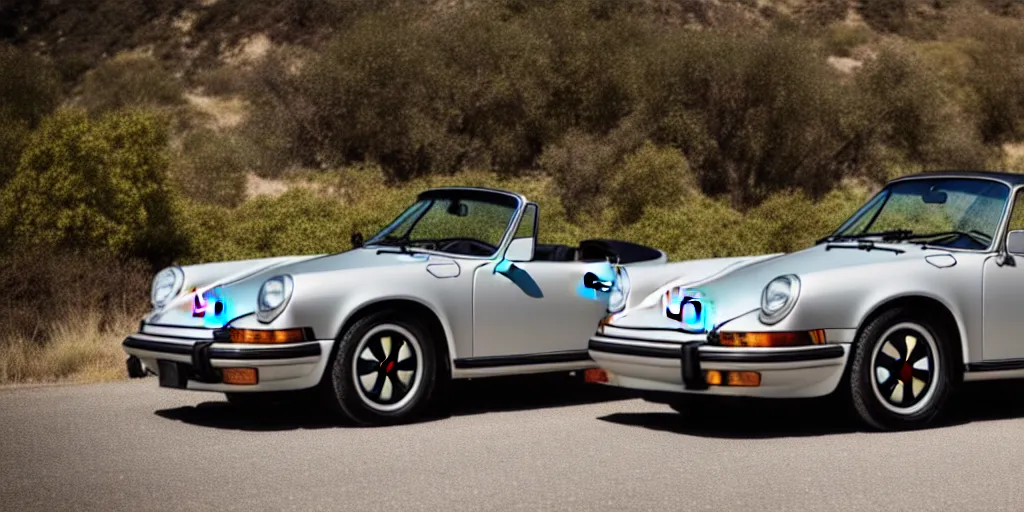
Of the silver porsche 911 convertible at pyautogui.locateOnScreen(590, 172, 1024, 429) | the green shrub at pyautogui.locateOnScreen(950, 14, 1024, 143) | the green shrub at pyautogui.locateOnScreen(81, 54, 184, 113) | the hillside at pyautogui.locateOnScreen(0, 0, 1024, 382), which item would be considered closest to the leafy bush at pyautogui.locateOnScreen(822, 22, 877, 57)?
the hillside at pyautogui.locateOnScreen(0, 0, 1024, 382)

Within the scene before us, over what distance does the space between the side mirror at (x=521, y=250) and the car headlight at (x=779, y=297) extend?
1.86 meters

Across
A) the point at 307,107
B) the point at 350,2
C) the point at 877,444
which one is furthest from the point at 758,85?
the point at 350,2

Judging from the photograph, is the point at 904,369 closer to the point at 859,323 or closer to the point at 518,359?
the point at 859,323

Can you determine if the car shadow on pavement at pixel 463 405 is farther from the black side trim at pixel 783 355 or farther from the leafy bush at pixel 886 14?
the leafy bush at pixel 886 14

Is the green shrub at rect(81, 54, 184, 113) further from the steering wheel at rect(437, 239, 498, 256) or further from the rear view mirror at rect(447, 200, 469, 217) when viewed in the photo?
the steering wheel at rect(437, 239, 498, 256)

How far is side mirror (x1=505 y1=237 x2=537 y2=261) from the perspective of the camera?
9.41 meters

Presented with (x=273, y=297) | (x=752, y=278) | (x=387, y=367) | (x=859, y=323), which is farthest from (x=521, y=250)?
(x=859, y=323)

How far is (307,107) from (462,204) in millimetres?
24082

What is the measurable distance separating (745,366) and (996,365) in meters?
1.73

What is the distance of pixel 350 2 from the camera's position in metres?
55.2

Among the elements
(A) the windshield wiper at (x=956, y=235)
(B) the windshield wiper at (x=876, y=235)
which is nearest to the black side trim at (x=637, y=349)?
(B) the windshield wiper at (x=876, y=235)

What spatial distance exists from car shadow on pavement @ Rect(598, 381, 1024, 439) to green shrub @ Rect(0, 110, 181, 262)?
9.91m

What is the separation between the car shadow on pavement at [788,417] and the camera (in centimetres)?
844

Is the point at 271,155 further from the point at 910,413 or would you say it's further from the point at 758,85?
the point at 910,413
